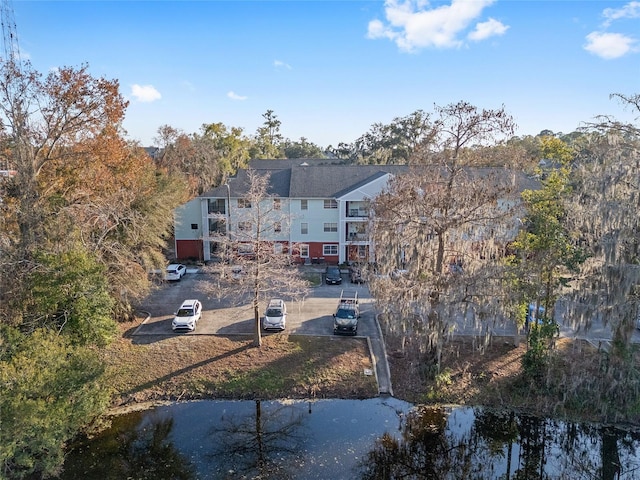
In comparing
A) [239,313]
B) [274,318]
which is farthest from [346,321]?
[239,313]

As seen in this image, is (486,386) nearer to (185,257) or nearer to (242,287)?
(242,287)

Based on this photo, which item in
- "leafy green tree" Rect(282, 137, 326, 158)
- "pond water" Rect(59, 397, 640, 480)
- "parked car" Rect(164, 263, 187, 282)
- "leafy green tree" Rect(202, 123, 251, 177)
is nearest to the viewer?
"pond water" Rect(59, 397, 640, 480)

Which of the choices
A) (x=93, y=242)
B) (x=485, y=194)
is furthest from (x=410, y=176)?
(x=93, y=242)

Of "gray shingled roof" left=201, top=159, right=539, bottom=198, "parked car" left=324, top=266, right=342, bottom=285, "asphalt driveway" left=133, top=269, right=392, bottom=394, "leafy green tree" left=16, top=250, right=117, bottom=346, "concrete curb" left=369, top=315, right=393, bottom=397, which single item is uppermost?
"gray shingled roof" left=201, top=159, right=539, bottom=198

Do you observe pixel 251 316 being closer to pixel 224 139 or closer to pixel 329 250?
pixel 329 250

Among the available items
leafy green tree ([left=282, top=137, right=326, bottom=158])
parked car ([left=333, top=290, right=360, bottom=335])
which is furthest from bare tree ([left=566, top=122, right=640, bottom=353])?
leafy green tree ([left=282, top=137, right=326, bottom=158])

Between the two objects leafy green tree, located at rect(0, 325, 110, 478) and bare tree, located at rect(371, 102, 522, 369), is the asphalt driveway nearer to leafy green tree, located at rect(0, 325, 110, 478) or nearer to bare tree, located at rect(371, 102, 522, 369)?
bare tree, located at rect(371, 102, 522, 369)

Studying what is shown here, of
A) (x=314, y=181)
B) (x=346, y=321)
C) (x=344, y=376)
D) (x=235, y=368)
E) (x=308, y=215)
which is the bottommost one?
(x=344, y=376)

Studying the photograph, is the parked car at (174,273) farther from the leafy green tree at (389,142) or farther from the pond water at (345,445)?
the leafy green tree at (389,142)
